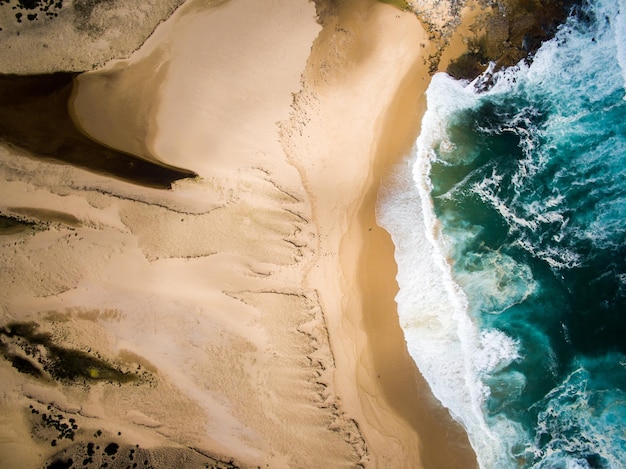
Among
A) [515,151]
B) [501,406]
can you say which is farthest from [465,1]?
[501,406]

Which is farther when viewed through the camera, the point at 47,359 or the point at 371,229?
the point at 371,229

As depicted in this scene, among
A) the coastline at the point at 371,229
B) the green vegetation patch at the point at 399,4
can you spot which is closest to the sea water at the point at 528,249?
the coastline at the point at 371,229

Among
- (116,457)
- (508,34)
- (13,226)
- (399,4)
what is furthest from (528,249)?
(13,226)

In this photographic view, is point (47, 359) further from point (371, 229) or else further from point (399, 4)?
point (399, 4)

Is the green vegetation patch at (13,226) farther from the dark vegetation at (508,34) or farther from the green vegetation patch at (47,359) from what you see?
the dark vegetation at (508,34)

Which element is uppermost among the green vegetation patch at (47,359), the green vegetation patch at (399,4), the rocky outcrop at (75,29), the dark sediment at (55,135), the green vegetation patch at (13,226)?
the green vegetation patch at (399,4)

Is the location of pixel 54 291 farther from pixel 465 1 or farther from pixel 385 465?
pixel 465 1
